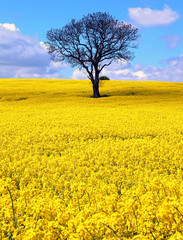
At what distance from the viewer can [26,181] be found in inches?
290

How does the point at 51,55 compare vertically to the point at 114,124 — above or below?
above

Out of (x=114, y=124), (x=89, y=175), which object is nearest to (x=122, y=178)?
(x=89, y=175)

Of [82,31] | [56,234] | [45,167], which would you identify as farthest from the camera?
[82,31]

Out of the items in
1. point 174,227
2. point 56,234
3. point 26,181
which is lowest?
point 26,181

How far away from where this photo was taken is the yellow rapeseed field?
358cm

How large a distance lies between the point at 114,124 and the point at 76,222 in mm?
11695

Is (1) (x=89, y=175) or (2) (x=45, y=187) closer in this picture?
(2) (x=45, y=187)

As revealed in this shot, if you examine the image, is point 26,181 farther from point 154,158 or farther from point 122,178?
point 154,158

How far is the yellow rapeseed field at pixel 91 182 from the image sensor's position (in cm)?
358

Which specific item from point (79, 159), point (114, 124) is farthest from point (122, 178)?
point (114, 124)

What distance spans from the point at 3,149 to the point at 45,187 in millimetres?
4519

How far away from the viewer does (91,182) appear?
22.4ft

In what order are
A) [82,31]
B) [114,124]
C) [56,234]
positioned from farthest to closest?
[82,31] → [114,124] → [56,234]

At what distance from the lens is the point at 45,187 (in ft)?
22.3
